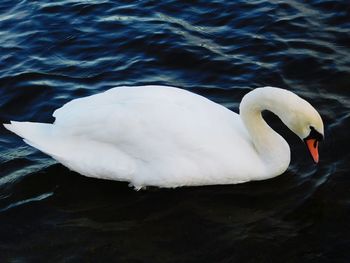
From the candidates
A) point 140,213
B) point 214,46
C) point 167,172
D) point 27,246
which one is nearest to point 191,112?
point 167,172

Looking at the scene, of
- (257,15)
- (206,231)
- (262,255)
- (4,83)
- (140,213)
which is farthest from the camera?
(257,15)

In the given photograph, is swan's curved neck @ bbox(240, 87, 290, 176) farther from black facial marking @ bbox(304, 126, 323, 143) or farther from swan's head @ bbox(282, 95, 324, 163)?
black facial marking @ bbox(304, 126, 323, 143)

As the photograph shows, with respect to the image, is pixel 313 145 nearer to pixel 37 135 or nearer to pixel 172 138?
pixel 172 138

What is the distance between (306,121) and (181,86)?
2836 millimetres

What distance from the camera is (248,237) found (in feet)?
18.9

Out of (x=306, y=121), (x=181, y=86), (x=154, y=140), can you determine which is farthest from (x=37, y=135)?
(x=306, y=121)

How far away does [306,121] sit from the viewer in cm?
581

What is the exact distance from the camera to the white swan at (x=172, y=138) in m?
6.14

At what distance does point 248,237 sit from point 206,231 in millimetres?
397

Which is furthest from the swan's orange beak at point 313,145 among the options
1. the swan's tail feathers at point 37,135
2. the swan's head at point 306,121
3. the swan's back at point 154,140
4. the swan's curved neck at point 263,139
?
the swan's tail feathers at point 37,135

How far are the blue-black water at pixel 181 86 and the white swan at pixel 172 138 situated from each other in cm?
28

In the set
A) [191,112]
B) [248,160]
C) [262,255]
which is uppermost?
[191,112]

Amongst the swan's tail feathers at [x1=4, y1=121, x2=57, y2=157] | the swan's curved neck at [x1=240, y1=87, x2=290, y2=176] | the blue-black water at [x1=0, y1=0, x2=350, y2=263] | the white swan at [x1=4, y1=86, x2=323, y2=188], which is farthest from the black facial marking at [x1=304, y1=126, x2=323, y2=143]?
the swan's tail feathers at [x1=4, y1=121, x2=57, y2=157]

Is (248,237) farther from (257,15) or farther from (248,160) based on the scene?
(257,15)
